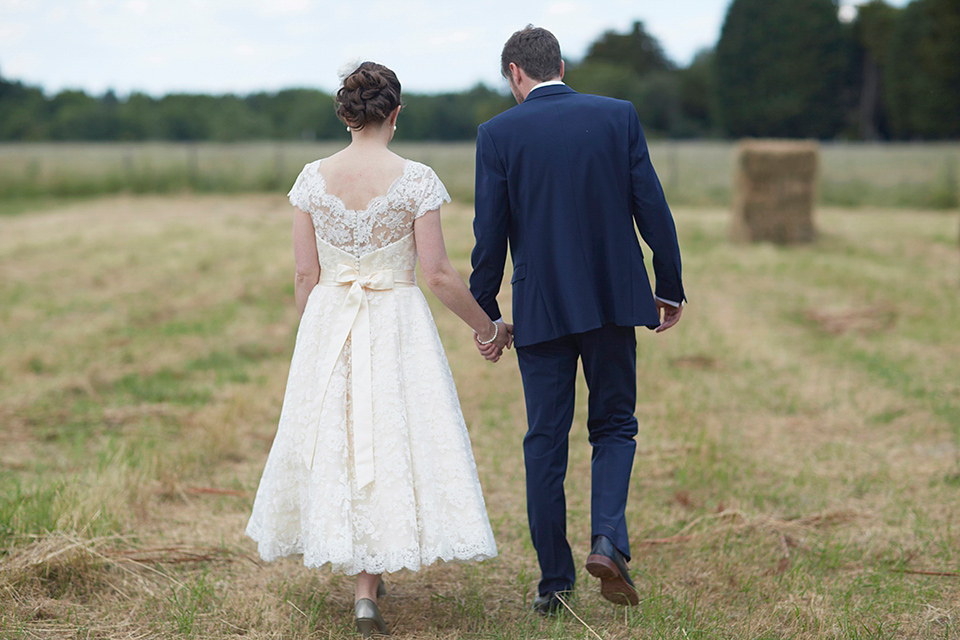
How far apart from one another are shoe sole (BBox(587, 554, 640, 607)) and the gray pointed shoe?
0.68m

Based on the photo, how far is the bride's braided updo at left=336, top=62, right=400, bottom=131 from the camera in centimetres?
273

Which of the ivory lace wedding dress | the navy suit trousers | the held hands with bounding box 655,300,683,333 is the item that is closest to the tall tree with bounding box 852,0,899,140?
the held hands with bounding box 655,300,683,333

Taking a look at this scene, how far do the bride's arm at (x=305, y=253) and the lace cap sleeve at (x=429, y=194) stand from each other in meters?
0.36

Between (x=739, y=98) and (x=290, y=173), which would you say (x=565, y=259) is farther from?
(x=739, y=98)

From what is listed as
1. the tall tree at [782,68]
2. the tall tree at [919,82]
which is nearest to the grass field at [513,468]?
the tall tree at [919,82]

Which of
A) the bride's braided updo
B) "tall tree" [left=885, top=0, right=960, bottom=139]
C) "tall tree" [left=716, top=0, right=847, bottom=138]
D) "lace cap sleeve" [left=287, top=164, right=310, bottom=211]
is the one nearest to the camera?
the bride's braided updo

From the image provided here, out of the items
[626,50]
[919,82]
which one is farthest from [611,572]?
[626,50]

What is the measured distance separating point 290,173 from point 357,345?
68.6 ft

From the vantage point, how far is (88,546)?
3.28m

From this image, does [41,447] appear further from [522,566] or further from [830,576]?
[830,576]

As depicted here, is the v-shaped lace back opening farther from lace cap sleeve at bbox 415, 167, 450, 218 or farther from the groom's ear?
the groom's ear

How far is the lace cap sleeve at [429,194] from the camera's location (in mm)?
2762

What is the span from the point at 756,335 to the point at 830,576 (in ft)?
14.9

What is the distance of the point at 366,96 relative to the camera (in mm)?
2727
